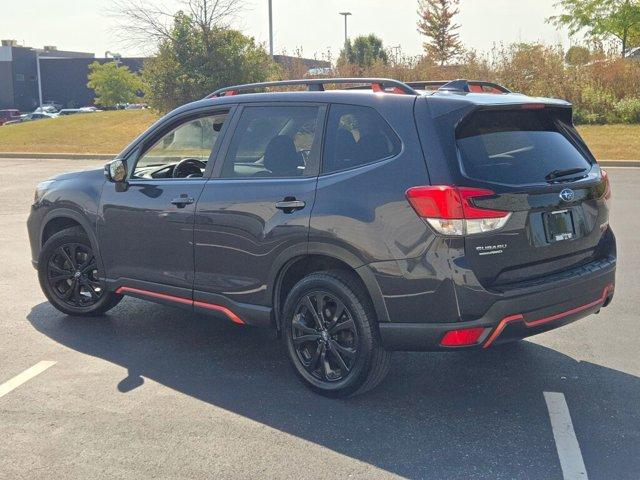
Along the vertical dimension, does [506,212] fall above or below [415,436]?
above

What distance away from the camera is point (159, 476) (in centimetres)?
352

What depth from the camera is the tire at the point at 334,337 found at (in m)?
4.22

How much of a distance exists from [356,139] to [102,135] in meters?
24.8

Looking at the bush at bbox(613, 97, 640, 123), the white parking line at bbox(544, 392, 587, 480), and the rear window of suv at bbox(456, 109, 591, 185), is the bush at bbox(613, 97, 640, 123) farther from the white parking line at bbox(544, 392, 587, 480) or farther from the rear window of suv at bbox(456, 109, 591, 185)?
the white parking line at bbox(544, 392, 587, 480)

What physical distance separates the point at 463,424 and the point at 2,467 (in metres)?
2.30

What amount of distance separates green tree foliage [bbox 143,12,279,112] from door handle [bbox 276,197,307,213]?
813 inches

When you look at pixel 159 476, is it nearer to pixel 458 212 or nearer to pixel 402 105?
pixel 458 212

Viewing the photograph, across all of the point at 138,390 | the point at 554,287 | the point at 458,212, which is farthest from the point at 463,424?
the point at 138,390

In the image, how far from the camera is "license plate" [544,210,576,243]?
4.15 metres

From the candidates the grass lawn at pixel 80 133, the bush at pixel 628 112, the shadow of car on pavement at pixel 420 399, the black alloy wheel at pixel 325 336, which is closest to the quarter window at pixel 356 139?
the black alloy wheel at pixel 325 336

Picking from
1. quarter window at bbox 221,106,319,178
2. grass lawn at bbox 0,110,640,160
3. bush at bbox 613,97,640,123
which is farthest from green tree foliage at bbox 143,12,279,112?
Answer: quarter window at bbox 221,106,319,178

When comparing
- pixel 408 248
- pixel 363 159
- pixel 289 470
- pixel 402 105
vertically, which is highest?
pixel 402 105

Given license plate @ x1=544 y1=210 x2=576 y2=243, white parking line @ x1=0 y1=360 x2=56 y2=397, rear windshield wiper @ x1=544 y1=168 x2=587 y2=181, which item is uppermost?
rear windshield wiper @ x1=544 y1=168 x2=587 y2=181

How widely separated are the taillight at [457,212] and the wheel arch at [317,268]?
1.58 feet
